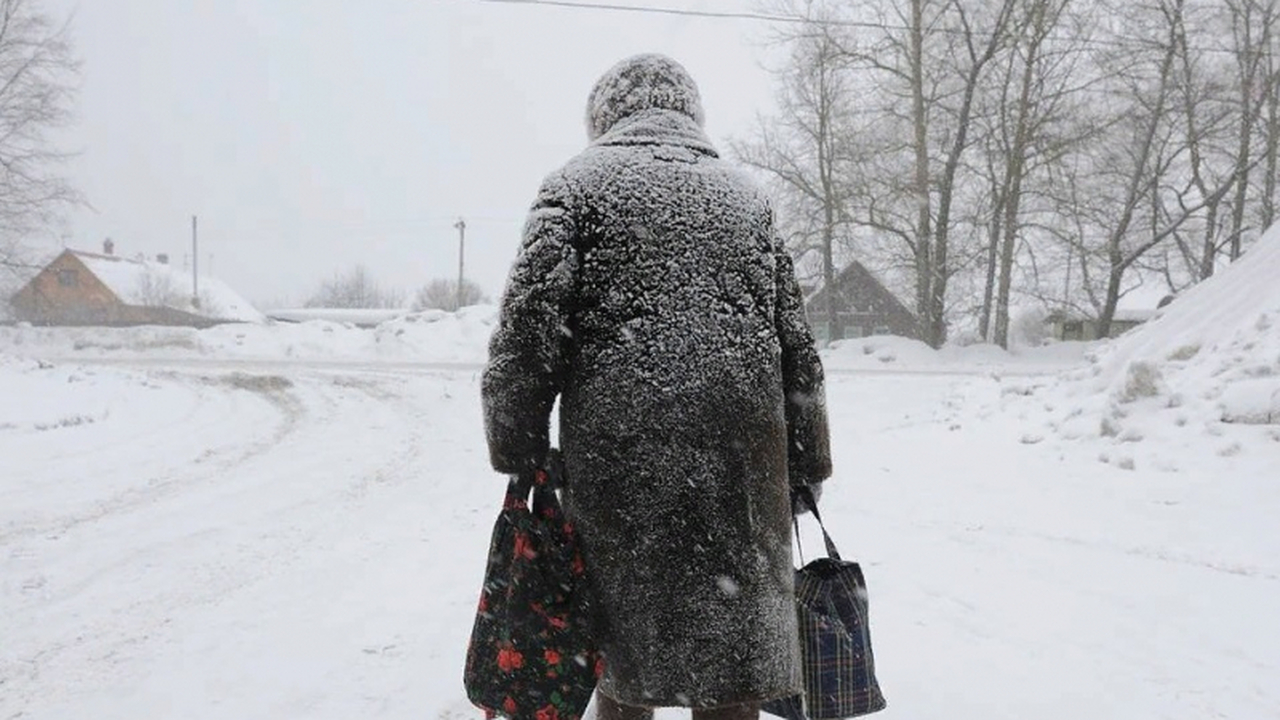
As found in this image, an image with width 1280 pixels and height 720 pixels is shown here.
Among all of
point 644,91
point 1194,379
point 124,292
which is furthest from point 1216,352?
point 124,292

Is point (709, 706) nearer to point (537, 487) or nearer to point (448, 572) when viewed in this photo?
point (537, 487)

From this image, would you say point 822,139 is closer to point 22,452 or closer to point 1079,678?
point 22,452

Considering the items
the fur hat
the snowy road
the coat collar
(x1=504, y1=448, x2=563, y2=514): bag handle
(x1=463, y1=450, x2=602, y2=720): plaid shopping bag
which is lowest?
the snowy road

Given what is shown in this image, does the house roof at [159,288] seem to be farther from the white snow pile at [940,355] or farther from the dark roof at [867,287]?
the white snow pile at [940,355]

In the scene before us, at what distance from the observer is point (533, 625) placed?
1984 millimetres

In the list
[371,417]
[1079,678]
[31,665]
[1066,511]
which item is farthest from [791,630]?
[371,417]

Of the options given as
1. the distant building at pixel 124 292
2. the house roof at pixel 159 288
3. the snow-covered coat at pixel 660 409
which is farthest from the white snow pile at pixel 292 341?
the house roof at pixel 159 288

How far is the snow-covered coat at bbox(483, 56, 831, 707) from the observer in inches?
77.0

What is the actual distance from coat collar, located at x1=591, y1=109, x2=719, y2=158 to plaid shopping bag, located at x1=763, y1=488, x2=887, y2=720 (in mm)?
905

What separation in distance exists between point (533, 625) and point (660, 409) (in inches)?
22.0

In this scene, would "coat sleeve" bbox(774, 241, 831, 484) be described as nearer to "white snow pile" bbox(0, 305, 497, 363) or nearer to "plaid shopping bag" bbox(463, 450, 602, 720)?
"plaid shopping bag" bbox(463, 450, 602, 720)

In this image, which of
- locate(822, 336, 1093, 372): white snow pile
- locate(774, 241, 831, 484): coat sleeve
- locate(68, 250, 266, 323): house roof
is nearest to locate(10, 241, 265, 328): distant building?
locate(68, 250, 266, 323): house roof

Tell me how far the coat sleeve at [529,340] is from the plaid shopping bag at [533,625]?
115mm

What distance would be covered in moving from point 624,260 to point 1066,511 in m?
5.08
